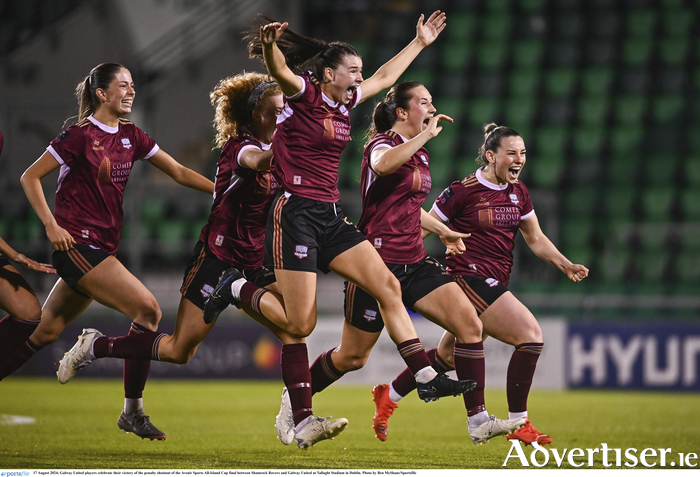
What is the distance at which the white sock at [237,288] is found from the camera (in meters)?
5.08

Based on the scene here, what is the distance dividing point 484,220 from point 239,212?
5.19 ft

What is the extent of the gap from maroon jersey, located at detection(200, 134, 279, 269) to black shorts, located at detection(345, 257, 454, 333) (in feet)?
2.11

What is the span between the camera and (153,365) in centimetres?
1163

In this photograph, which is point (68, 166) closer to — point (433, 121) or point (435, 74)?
point (433, 121)

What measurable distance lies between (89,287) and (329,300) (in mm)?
6073

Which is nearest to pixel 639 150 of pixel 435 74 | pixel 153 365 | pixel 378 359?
pixel 435 74

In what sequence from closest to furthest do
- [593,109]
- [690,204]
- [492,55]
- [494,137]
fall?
[494,137]
[690,204]
[593,109]
[492,55]

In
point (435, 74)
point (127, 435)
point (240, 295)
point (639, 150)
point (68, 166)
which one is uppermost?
point (435, 74)

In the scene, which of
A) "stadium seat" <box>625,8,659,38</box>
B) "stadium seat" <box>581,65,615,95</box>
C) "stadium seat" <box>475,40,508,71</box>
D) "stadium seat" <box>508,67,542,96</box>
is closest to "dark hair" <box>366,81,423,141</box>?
"stadium seat" <box>508,67,542,96</box>

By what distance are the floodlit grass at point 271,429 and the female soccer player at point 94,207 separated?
61 centimetres

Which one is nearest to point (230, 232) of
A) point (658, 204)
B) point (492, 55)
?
point (658, 204)

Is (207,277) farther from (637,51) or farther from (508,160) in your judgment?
(637,51)

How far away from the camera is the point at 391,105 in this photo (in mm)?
5543

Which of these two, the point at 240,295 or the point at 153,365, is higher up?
the point at 240,295
